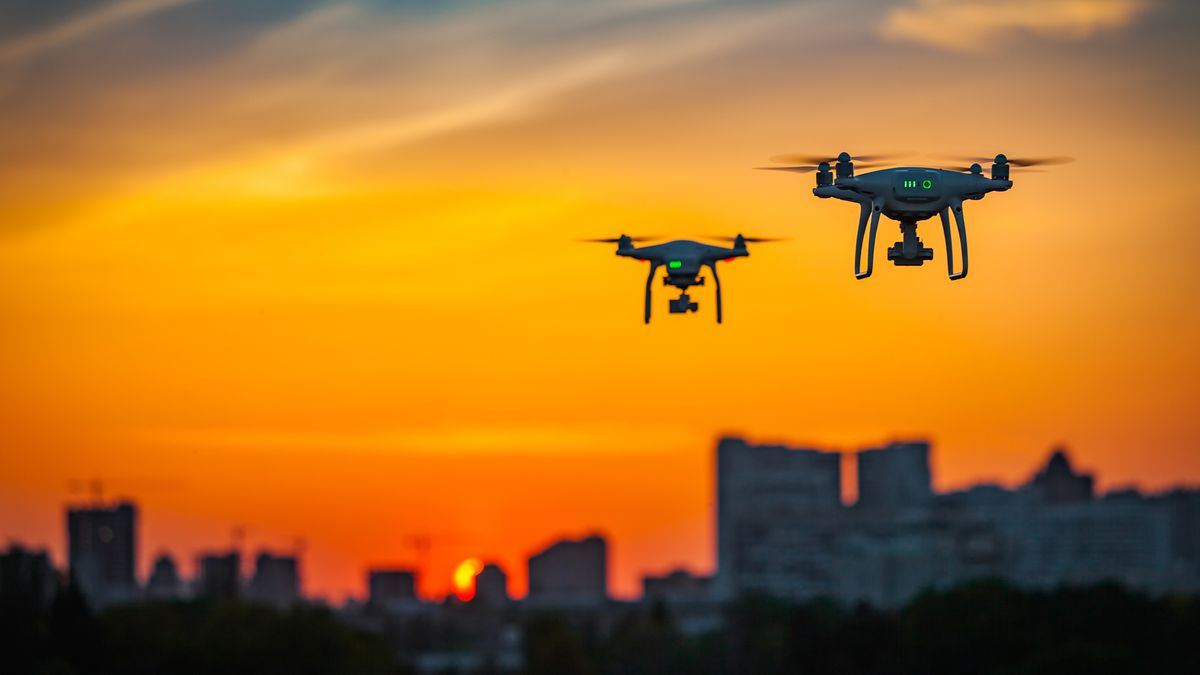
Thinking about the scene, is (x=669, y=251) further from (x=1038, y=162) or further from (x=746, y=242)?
(x=1038, y=162)

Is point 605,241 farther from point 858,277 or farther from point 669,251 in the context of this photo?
point 858,277

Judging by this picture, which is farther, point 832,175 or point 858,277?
point 832,175

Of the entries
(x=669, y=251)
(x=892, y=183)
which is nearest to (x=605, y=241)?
(x=669, y=251)
